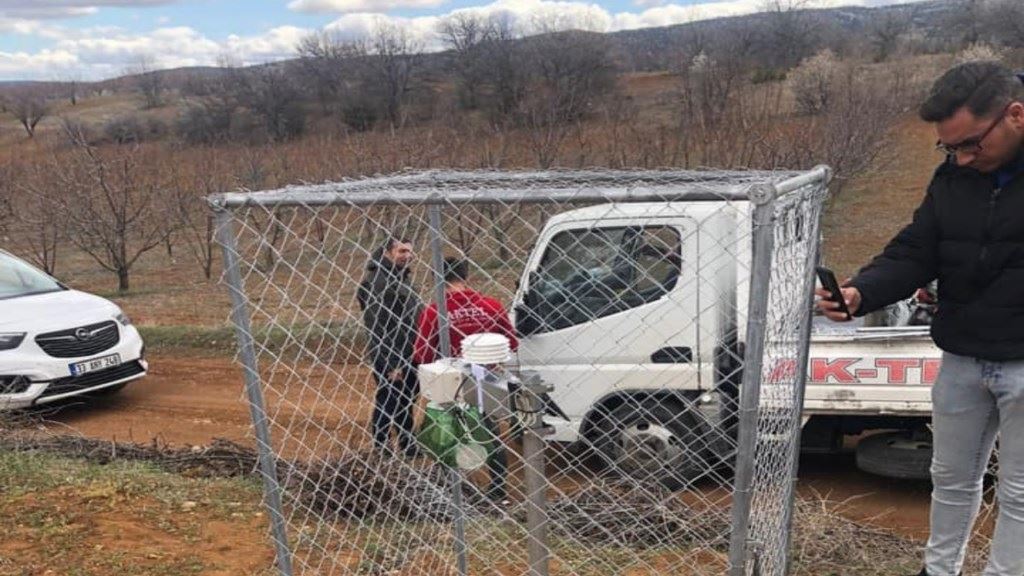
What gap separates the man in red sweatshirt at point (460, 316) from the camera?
4852 millimetres

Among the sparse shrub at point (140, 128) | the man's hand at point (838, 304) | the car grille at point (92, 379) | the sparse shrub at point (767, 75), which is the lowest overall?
the car grille at point (92, 379)

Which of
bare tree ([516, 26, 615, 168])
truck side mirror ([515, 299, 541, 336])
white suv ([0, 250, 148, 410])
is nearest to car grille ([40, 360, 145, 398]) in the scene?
white suv ([0, 250, 148, 410])

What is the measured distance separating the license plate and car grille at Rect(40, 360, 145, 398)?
0.12 feet

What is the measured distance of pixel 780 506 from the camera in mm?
3311

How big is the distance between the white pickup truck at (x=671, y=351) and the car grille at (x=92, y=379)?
14.8ft

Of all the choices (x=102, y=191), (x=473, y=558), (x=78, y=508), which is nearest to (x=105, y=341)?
(x=78, y=508)

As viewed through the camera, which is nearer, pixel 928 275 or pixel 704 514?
pixel 928 275

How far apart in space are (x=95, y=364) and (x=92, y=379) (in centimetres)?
14

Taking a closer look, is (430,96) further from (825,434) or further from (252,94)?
(825,434)

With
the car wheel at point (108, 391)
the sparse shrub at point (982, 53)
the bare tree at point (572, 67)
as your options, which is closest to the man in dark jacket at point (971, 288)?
the car wheel at point (108, 391)

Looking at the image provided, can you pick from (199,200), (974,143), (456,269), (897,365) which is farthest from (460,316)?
(199,200)

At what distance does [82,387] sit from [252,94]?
41.6 m

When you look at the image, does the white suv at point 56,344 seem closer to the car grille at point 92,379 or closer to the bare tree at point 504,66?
the car grille at point 92,379

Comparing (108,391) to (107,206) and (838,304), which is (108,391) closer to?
(838,304)
